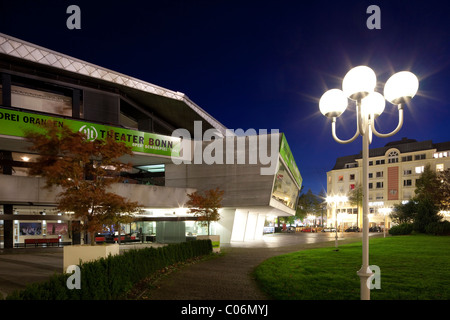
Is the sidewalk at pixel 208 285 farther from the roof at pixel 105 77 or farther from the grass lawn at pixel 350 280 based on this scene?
the roof at pixel 105 77

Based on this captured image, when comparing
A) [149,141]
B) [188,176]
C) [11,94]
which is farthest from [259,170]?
[11,94]

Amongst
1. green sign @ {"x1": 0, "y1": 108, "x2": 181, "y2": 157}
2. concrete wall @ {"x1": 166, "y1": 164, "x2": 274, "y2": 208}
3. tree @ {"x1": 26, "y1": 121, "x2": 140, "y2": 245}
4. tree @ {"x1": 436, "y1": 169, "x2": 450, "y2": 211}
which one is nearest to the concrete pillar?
green sign @ {"x1": 0, "y1": 108, "x2": 181, "y2": 157}

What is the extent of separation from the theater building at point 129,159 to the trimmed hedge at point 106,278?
614 inches

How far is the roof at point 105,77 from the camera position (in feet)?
79.3

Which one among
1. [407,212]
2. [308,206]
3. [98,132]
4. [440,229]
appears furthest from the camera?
[308,206]

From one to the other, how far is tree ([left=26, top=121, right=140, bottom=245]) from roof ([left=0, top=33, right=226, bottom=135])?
16493mm

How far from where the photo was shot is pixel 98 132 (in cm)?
2733

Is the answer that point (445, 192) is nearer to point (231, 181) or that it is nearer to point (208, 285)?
point (231, 181)

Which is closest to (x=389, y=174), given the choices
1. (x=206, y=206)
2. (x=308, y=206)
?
(x=308, y=206)

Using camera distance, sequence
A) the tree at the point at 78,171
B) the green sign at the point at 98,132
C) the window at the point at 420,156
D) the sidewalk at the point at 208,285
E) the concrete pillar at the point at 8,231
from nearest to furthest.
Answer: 1. the sidewalk at the point at 208,285
2. the tree at the point at 78,171
3. the green sign at the point at 98,132
4. the concrete pillar at the point at 8,231
5. the window at the point at 420,156

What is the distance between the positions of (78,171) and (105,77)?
64.9ft

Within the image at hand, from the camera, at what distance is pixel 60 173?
11.1 meters

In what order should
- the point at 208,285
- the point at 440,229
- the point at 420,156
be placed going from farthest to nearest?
1. the point at 420,156
2. the point at 440,229
3. the point at 208,285

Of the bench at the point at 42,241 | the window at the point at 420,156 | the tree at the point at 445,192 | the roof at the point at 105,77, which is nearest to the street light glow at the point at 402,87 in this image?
the roof at the point at 105,77
